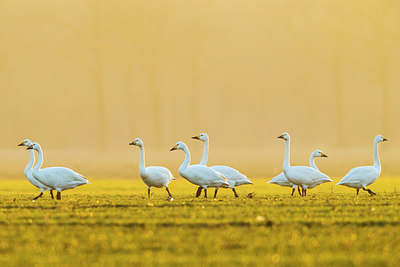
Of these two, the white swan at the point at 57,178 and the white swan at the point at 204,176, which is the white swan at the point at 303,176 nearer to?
the white swan at the point at 204,176

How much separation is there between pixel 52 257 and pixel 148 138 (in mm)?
64243

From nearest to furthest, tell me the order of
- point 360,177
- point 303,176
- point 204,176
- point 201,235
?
1. point 201,235
2. point 204,176
3. point 303,176
4. point 360,177

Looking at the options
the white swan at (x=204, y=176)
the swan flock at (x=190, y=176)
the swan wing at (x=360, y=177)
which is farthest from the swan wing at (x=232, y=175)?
the swan wing at (x=360, y=177)

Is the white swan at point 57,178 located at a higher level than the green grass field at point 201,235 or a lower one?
higher

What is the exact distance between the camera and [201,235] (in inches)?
449

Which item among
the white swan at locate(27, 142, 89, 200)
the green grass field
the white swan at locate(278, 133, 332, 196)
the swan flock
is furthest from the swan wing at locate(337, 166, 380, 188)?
the white swan at locate(27, 142, 89, 200)

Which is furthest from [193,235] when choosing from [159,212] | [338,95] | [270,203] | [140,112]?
[140,112]

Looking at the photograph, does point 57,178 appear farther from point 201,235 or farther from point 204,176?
point 201,235

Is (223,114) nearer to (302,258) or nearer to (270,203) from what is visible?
(270,203)

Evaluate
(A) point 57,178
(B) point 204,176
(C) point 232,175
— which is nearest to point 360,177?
(C) point 232,175

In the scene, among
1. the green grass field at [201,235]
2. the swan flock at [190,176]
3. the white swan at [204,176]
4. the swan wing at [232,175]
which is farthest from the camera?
the swan wing at [232,175]

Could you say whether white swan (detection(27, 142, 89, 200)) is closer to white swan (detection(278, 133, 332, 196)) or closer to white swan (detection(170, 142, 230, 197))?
white swan (detection(170, 142, 230, 197))

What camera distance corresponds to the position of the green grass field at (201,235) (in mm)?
9180

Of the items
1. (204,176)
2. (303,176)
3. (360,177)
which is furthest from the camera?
(360,177)
